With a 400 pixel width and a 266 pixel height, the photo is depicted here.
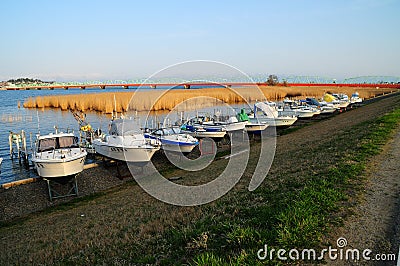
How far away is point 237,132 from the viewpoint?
3241cm

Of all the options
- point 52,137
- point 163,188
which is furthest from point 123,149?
point 163,188

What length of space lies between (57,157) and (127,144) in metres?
4.68

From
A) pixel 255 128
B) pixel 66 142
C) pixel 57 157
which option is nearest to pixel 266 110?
pixel 255 128

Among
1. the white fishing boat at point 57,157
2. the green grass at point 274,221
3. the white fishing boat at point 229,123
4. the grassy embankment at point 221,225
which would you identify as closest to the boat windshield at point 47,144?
the white fishing boat at point 57,157

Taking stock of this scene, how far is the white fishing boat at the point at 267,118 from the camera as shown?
34.7m

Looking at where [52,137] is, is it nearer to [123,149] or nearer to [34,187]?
[34,187]

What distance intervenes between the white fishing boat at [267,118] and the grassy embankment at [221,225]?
2230 cm

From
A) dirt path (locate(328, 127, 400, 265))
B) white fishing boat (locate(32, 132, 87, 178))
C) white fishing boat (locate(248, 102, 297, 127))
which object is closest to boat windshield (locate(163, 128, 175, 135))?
white fishing boat (locate(32, 132, 87, 178))

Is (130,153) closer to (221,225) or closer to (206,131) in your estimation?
(206,131)

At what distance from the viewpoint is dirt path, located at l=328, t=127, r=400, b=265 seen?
522 centimetres

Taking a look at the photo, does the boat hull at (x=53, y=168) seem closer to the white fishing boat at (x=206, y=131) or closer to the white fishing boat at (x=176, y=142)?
the white fishing boat at (x=176, y=142)

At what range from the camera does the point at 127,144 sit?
20375 mm

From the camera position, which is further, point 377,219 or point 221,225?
point 221,225

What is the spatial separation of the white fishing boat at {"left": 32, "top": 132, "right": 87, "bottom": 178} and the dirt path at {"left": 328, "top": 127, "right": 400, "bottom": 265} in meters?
14.7
